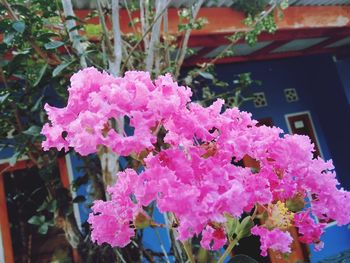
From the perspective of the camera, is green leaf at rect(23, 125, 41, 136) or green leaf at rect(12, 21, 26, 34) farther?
green leaf at rect(23, 125, 41, 136)

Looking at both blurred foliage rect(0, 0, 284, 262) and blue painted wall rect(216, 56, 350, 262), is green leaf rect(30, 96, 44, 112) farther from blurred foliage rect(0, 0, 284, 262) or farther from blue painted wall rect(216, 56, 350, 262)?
blue painted wall rect(216, 56, 350, 262)

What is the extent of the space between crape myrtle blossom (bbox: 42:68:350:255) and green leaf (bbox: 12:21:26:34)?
1090mm

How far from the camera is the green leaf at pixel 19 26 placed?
171 cm

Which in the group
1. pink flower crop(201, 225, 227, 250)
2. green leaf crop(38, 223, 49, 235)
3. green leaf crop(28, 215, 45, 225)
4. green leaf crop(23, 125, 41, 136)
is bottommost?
pink flower crop(201, 225, 227, 250)

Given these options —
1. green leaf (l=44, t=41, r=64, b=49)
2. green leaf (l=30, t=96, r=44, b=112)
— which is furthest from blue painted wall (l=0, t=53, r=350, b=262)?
green leaf (l=44, t=41, r=64, b=49)

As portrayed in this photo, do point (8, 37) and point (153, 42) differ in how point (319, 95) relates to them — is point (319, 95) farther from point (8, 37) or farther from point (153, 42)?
point (8, 37)

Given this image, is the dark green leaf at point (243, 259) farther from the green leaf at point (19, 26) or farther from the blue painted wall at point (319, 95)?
the blue painted wall at point (319, 95)

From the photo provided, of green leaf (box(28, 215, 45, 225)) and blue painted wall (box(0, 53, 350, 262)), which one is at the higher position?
blue painted wall (box(0, 53, 350, 262))

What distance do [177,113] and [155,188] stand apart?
17cm

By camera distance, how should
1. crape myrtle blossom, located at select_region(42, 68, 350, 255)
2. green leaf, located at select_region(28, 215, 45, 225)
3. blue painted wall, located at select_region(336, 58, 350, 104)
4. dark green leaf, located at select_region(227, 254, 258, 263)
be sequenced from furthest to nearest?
1. blue painted wall, located at select_region(336, 58, 350, 104)
2. green leaf, located at select_region(28, 215, 45, 225)
3. dark green leaf, located at select_region(227, 254, 258, 263)
4. crape myrtle blossom, located at select_region(42, 68, 350, 255)

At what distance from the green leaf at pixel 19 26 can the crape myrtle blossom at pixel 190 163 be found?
1090 millimetres

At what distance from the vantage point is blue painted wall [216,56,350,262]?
496 cm

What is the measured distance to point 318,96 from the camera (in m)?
5.41

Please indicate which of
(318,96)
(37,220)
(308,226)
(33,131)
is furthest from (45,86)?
(318,96)
